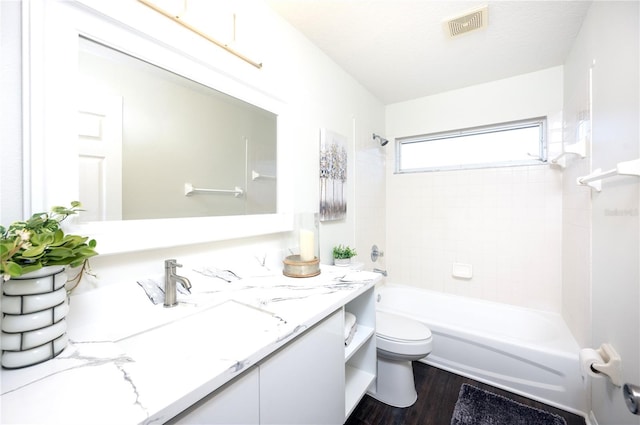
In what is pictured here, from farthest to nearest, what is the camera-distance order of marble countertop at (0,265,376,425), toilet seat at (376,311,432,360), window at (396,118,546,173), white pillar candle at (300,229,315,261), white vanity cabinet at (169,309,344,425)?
window at (396,118,546,173) → toilet seat at (376,311,432,360) → white pillar candle at (300,229,315,261) → white vanity cabinet at (169,309,344,425) → marble countertop at (0,265,376,425)

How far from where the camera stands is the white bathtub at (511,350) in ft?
5.32

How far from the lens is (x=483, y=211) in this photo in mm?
2498

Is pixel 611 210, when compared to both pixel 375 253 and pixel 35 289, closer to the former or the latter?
pixel 375 253

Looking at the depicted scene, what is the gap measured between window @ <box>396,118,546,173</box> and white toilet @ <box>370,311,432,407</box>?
1747 mm

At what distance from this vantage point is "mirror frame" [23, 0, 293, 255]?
0.73 meters

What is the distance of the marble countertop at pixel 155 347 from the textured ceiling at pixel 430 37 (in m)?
1.59

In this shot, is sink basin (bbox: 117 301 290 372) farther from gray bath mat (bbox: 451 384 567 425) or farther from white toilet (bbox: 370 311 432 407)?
gray bath mat (bbox: 451 384 567 425)

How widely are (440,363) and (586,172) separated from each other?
5.39ft

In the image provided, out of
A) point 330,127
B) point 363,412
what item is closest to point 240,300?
point 363,412

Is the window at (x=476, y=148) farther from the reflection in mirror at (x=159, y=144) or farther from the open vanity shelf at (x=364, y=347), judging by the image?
the reflection in mirror at (x=159, y=144)

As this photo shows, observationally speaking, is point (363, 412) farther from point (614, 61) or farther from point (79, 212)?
point (614, 61)

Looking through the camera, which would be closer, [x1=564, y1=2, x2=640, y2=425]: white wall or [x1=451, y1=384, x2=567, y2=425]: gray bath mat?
[x1=564, y1=2, x2=640, y2=425]: white wall

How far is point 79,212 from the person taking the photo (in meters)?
0.83

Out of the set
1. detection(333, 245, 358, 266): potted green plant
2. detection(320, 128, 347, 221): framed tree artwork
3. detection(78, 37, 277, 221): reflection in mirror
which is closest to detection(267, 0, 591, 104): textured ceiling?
detection(320, 128, 347, 221): framed tree artwork
